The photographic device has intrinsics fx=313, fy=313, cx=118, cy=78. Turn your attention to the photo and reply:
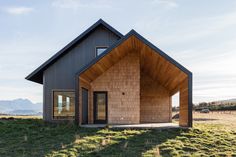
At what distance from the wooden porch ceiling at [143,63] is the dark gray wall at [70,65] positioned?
61.5 inches

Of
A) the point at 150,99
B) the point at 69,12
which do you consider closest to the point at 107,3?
the point at 69,12

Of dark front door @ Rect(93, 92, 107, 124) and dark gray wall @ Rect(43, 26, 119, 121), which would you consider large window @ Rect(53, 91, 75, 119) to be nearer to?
dark gray wall @ Rect(43, 26, 119, 121)

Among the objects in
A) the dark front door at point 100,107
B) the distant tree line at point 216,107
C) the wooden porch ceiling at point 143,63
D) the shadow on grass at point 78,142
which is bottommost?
the distant tree line at point 216,107

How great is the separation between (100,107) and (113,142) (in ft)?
20.4

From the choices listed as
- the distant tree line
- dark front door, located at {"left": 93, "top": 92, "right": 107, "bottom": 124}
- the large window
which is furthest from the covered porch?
the distant tree line

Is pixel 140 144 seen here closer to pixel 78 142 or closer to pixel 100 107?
pixel 78 142

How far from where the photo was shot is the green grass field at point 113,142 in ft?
34.1

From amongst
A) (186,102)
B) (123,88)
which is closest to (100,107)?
(123,88)

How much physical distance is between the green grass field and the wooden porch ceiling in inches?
116

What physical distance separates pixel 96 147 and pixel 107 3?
244 inches

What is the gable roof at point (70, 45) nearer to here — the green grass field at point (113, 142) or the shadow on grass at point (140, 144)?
the green grass field at point (113, 142)

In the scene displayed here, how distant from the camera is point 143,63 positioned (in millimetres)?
18109

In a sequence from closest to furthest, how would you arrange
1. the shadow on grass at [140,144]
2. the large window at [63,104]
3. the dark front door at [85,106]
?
1. the shadow on grass at [140,144]
2. the dark front door at [85,106]
3. the large window at [63,104]

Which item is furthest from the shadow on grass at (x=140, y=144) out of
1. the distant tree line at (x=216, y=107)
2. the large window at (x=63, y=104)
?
the distant tree line at (x=216, y=107)
